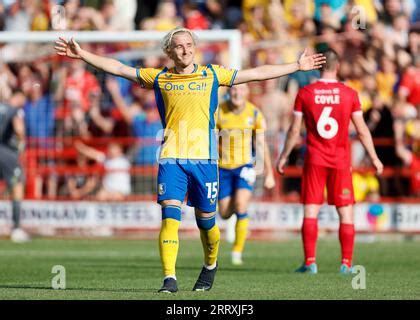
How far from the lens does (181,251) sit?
768 inches

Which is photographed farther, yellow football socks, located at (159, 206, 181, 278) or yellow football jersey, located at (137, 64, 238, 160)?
yellow football jersey, located at (137, 64, 238, 160)

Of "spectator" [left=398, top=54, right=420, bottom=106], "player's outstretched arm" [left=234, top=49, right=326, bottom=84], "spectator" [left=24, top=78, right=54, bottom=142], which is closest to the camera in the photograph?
"player's outstretched arm" [left=234, top=49, right=326, bottom=84]

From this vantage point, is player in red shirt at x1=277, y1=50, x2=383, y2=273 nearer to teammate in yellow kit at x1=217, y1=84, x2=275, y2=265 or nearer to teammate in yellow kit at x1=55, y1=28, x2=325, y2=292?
teammate in yellow kit at x1=217, y1=84, x2=275, y2=265

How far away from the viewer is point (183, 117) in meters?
11.7

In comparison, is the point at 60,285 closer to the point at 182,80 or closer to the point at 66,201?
the point at 182,80

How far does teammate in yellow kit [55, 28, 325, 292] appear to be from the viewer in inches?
458

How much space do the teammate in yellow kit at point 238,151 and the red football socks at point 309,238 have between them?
2082 mm

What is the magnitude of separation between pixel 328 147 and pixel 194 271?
7.39 ft

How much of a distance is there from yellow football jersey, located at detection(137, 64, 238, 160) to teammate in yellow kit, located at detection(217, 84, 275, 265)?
5.39 m

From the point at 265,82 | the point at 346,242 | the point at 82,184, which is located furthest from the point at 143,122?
the point at 346,242

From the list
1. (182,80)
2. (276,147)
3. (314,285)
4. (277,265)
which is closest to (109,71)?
(182,80)

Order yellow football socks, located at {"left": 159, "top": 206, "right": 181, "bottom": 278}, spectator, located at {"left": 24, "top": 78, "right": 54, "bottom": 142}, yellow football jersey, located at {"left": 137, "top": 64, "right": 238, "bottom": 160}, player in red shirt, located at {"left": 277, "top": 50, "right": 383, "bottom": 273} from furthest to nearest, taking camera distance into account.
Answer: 1. spectator, located at {"left": 24, "top": 78, "right": 54, "bottom": 142}
2. player in red shirt, located at {"left": 277, "top": 50, "right": 383, "bottom": 273}
3. yellow football jersey, located at {"left": 137, "top": 64, "right": 238, "bottom": 160}
4. yellow football socks, located at {"left": 159, "top": 206, "right": 181, "bottom": 278}

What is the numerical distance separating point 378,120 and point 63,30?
6.45 metres

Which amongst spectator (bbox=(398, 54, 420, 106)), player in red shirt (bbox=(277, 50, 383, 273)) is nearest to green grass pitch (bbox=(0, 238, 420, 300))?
player in red shirt (bbox=(277, 50, 383, 273))
